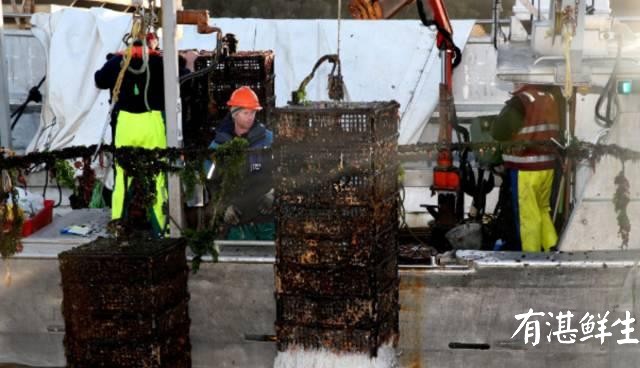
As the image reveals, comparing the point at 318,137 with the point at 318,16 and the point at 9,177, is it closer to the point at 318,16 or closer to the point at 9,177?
the point at 9,177

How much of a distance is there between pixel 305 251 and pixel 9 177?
250cm

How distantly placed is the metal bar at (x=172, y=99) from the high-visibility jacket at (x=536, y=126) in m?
2.66

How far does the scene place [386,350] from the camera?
6.91m

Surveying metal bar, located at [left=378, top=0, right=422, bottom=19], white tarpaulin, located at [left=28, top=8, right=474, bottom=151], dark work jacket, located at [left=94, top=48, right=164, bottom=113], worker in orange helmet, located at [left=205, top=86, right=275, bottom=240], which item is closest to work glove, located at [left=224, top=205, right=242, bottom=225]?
worker in orange helmet, located at [left=205, top=86, right=275, bottom=240]

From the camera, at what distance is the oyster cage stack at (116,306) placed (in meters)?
6.89

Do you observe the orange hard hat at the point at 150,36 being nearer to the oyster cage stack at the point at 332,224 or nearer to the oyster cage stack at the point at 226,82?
the oyster cage stack at the point at 226,82

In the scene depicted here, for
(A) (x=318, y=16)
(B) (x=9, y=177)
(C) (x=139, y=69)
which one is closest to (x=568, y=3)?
(C) (x=139, y=69)

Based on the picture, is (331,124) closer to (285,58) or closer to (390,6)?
(390,6)

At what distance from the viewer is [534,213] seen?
850 cm

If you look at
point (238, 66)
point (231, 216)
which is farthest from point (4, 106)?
point (231, 216)

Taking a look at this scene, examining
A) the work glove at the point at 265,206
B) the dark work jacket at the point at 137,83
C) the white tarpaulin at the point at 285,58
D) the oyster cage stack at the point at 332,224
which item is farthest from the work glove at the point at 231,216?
the white tarpaulin at the point at 285,58

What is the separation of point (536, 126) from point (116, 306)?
368 centimetres

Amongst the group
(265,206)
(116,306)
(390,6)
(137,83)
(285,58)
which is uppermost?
(390,6)

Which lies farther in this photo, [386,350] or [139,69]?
[139,69]
